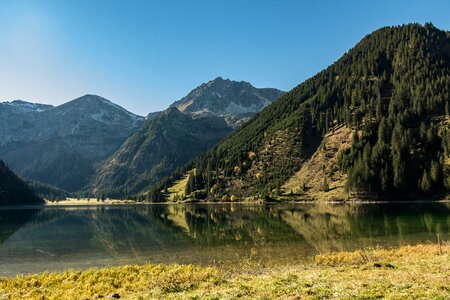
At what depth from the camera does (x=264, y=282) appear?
1063 inches

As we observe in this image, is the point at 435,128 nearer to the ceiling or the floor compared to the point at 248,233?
nearer to the ceiling

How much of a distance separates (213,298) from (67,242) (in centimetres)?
6210

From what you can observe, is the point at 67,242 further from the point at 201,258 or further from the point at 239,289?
the point at 239,289

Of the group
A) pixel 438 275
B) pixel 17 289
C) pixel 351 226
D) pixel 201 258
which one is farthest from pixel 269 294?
pixel 351 226

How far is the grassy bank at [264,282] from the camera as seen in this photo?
2198cm

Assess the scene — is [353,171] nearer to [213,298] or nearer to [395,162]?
[395,162]

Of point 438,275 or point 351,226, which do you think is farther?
point 351,226

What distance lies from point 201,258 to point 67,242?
38.8m

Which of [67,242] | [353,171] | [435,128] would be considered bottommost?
[67,242]

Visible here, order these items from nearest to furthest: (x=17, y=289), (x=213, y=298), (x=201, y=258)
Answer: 1. (x=213, y=298)
2. (x=17, y=289)
3. (x=201, y=258)

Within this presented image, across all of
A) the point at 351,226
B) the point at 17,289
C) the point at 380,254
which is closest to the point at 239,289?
the point at 17,289

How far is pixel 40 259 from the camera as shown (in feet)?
181

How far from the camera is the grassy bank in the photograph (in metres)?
22.0

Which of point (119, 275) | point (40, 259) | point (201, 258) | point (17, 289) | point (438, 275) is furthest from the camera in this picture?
point (40, 259)
